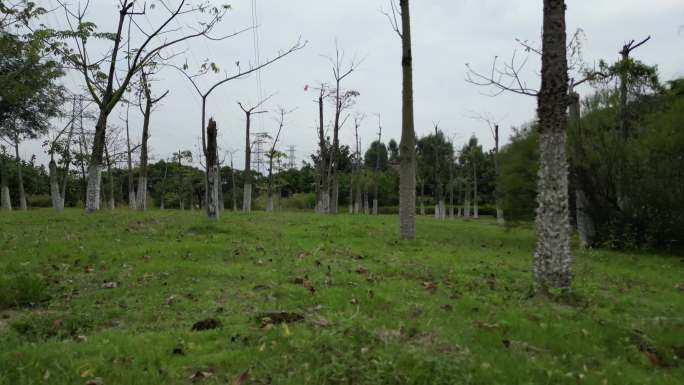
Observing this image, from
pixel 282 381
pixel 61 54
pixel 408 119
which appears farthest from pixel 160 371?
pixel 61 54

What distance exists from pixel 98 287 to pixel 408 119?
9449 mm

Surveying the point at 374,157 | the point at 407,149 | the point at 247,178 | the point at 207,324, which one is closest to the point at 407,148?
the point at 407,149

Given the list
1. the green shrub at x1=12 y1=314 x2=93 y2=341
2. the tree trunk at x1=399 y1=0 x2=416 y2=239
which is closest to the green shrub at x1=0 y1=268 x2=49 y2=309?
the green shrub at x1=12 y1=314 x2=93 y2=341

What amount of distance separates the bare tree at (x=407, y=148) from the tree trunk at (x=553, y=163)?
6504 millimetres

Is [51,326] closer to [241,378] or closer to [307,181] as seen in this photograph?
[241,378]

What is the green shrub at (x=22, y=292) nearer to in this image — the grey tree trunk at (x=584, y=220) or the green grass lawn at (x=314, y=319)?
the green grass lawn at (x=314, y=319)

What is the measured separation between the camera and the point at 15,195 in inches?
1849

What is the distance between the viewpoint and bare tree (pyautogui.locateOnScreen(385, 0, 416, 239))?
13258mm

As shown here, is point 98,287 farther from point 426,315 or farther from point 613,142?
point 613,142

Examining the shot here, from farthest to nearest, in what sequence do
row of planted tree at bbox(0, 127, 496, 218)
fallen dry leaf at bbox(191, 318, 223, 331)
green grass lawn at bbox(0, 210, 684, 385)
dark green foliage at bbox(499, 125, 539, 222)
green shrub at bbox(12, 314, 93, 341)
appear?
row of planted tree at bbox(0, 127, 496, 218)
dark green foliage at bbox(499, 125, 539, 222)
fallen dry leaf at bbox(191, 318, 223, 331)
green shrub at bbox(12, 314, 93, 341)
green grass lawn at bbox(0, 210, 684, 385)

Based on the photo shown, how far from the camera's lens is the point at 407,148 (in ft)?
43.6

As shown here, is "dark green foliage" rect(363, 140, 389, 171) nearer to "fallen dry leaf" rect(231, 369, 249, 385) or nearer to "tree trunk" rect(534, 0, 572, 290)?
"tree trunk" rect(534, 0, 572, 290)

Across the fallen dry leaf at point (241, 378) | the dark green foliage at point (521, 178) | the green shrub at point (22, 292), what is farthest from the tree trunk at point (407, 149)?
the fallen dry leaf at point (241, 378)

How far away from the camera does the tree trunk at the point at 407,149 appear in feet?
43.5
